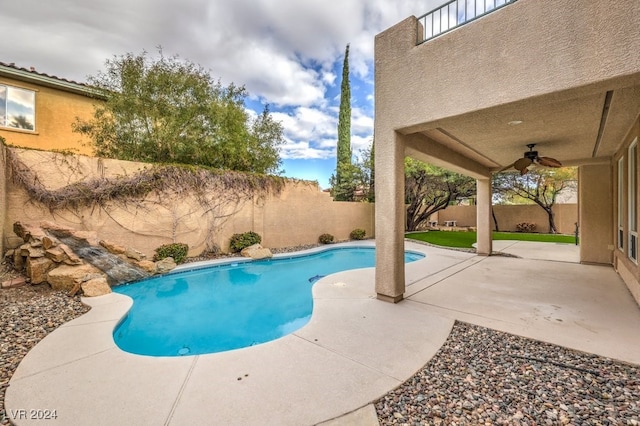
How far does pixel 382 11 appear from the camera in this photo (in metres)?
7.48

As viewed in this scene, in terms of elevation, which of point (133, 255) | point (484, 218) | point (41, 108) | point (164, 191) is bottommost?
point (133, 255)

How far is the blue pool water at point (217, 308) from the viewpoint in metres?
4.45

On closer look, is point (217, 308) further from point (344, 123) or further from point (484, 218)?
point (344, 123)

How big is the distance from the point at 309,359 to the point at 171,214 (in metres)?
8.66

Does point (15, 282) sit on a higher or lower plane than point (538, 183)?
lower

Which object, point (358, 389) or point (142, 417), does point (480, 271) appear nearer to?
point (358, 389)

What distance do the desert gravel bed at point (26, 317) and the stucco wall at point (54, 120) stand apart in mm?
8001

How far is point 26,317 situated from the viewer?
4273mm

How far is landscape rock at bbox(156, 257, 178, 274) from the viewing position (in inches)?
327

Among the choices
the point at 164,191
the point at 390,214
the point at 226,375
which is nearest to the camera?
the point at 226,375

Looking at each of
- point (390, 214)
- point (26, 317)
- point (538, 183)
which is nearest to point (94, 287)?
point (26, 317)

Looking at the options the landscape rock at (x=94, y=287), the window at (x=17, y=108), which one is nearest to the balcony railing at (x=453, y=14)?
the landscape rock at (x=94, y=287)

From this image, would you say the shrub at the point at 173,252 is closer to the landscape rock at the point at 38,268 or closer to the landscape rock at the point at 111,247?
the landscape rock at the point at 111,247

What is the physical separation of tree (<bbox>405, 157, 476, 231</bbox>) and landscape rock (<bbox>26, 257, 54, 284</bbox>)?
47.9ft
